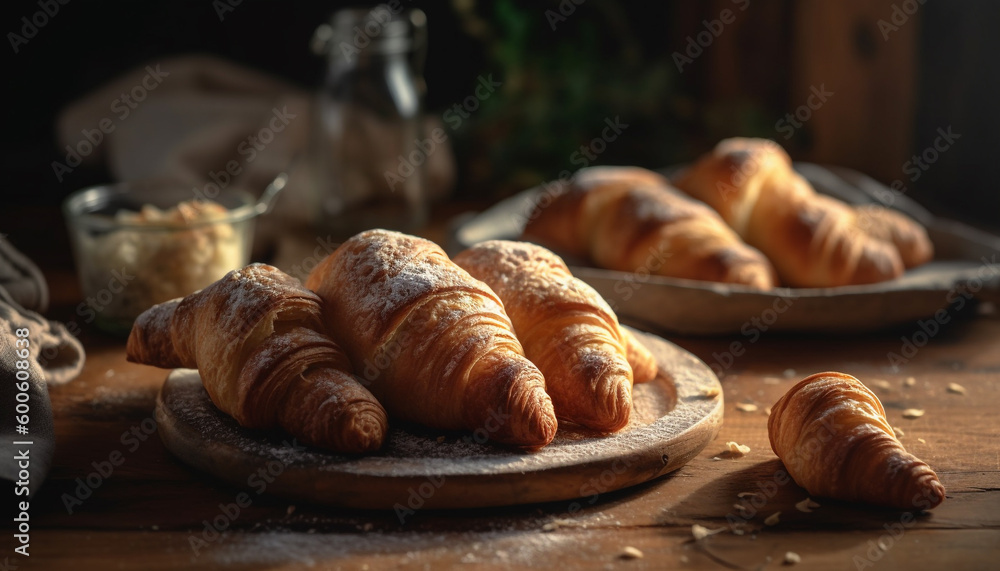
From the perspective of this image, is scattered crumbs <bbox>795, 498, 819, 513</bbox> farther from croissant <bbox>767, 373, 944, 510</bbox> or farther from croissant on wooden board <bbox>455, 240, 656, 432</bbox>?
croissant on wooden board <bbox>455, 240, 656, 432</bbox>

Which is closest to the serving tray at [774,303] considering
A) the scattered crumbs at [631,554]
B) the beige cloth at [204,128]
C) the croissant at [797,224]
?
the croissant at [797,224]

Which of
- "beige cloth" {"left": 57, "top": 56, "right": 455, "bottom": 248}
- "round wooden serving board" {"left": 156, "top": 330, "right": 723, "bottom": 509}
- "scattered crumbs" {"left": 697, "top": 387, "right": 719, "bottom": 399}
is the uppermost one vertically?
"scattered crumbs" {"left": 697, "top": 387, "right": 719, "bottom": 399}

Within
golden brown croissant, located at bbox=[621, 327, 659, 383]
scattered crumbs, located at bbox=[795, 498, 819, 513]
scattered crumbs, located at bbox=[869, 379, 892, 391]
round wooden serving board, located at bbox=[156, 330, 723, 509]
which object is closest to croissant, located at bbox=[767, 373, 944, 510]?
scattered crumbs, located at bbox=[795, 498, 819, 513]

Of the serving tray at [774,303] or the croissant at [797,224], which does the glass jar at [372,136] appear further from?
the serving tray at [774,303]

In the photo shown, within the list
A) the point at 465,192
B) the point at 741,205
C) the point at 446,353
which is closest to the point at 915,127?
the point at 741,205

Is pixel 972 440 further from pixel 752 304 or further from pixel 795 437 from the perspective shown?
pixel 752 304

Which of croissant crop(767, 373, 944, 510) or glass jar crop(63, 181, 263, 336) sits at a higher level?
croissant crop(767, 373, 944, 510)

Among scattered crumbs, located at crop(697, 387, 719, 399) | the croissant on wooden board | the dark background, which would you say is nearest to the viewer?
the croissant on wooden board
